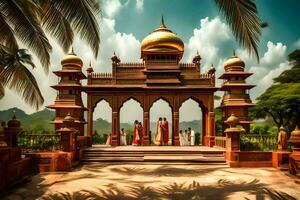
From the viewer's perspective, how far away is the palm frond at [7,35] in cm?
877

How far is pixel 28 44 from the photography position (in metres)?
9.05

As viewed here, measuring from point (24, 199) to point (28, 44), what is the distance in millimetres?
4308

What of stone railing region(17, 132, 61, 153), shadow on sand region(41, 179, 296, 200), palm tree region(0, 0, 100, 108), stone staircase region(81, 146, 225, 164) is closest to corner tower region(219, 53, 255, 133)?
stone staircase region(81, 146, 225, 164)

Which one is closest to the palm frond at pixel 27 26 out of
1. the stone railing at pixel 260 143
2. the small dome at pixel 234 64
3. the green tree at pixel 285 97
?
the stone railing at pixel 260 143

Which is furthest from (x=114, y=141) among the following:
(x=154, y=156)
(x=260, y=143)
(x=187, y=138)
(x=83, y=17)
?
(x=83, y=17)

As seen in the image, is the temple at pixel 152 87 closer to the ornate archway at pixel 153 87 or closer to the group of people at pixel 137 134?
the ornate archway at pixel 153 87

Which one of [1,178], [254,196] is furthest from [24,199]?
[254,196]

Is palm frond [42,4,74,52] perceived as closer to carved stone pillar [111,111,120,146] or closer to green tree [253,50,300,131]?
carved stone pillar [111,111,120,146]

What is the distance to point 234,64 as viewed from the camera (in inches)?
917

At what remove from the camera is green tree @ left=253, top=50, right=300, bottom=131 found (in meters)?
21.6

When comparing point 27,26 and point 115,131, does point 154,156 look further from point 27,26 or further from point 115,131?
point 27,26

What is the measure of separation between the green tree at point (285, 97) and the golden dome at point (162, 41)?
25.3 feet

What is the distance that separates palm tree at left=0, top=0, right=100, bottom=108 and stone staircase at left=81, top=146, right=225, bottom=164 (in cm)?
435

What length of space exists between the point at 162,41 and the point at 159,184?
44.9 feet
